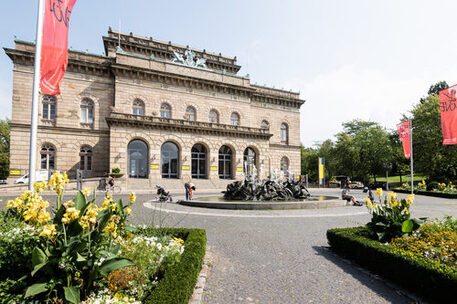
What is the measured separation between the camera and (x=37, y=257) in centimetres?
287

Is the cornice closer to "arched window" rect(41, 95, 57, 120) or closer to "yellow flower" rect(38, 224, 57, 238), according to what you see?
"arched window" rect(41, 95, 57, 120)

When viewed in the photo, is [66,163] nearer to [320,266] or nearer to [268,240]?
[268,240]

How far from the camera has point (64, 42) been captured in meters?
7.55

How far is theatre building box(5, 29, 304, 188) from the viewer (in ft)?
97.3

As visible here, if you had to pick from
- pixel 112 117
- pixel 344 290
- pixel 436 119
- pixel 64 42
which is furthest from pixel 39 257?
pixel 436 119

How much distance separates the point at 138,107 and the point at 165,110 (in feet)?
12.1

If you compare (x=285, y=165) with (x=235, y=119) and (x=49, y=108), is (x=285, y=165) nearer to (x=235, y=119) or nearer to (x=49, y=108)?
(x=235, y=119)

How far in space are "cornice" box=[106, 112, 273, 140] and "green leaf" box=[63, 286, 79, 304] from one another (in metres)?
29.2

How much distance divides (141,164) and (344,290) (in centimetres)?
3047

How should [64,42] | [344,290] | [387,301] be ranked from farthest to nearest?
[64,42], [344,290], [387,301]

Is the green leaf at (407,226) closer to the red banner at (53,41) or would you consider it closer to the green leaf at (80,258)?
the green leaf at (80,258)

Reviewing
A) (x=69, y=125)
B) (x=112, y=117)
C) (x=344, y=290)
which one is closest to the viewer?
(x=344, y=290)

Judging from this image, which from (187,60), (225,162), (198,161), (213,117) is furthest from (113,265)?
(187,60)

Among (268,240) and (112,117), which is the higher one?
(112,117)
